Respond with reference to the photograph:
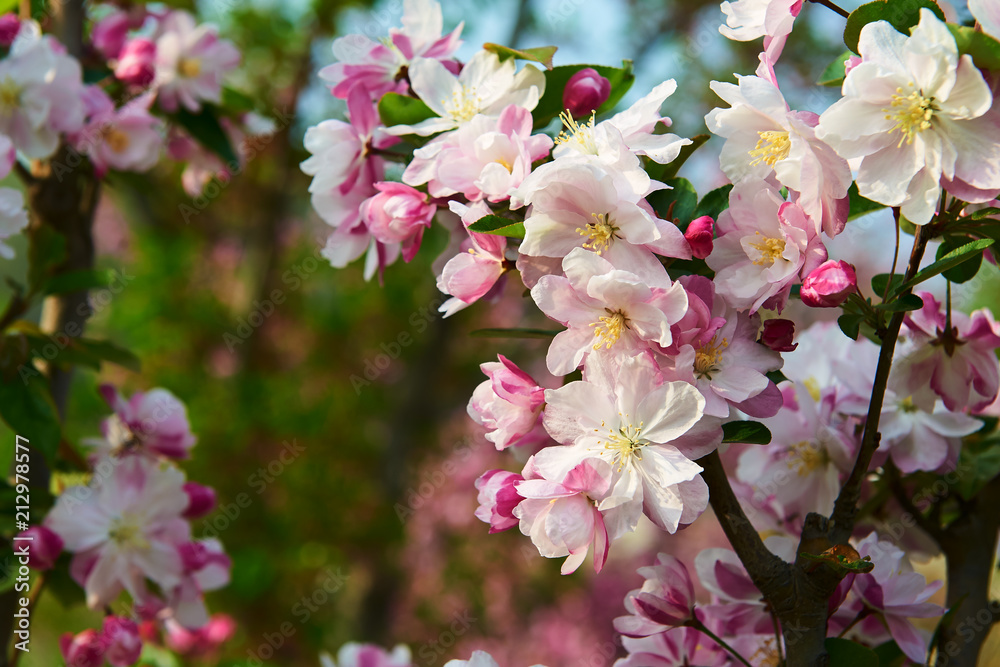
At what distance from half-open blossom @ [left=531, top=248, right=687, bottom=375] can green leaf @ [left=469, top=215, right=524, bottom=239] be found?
0.13ft

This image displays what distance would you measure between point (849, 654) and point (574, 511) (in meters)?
0.25

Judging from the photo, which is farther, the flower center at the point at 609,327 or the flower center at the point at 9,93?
the flower center at the point at 9,93

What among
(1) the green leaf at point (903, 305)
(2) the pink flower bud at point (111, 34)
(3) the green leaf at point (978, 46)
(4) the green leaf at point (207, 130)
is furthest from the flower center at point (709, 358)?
(2) the pink flower bud at point (111, 34)

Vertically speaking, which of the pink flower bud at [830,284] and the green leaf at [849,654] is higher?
the pink flower bud at [830,284]

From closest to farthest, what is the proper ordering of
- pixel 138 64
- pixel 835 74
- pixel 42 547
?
pixel 835 74
pixel 42 547
pixel 138 64

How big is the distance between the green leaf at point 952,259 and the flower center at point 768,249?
8cm

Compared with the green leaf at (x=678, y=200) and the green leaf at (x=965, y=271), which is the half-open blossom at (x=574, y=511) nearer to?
the green leaf at (x=678, y=200)

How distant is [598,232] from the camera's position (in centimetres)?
51

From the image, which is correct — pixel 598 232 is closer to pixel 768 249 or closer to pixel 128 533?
pixel 768 249

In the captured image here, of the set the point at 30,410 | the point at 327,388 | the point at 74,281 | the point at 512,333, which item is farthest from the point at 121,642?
the point at 327,388

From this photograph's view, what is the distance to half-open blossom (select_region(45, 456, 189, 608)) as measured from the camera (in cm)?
89

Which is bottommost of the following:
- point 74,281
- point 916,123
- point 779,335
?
point 74,281

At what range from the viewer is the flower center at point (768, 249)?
517 mm

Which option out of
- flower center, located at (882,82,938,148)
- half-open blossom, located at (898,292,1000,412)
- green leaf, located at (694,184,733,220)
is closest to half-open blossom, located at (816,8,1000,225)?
flower center, located at (882,82,938,148)
